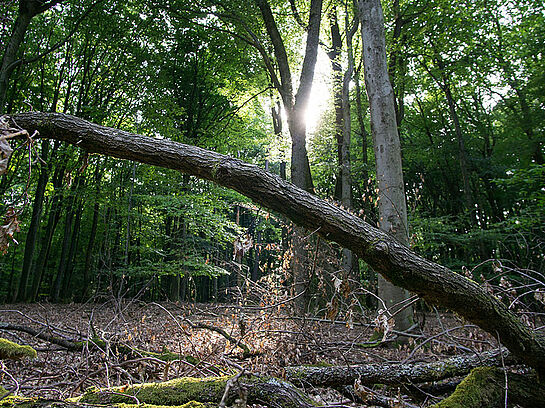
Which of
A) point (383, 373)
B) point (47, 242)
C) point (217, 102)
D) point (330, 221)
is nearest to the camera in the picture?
point (330, 221)

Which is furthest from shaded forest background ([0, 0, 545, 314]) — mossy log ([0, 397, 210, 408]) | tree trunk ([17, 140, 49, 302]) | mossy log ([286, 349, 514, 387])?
mossy log ([0, 397, 210, 408])

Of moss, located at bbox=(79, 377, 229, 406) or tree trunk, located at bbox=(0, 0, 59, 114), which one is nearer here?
moss, located at bbox=(79, 377, 229, 406)

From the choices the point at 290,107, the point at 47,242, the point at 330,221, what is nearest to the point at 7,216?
the point at 330,221

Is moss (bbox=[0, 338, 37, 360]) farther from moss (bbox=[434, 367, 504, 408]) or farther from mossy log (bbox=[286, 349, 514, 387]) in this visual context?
moss (bbox=[434, 367, 504, 408])

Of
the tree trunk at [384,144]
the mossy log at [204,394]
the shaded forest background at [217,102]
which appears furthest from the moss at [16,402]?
the shaded forest background at [217,102]

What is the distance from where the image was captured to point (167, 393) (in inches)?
100

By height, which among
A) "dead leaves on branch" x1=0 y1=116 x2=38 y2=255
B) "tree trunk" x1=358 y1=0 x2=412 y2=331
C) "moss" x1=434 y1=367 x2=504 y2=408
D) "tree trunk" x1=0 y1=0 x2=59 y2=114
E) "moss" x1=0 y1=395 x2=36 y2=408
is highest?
"tree trunk" x1=0 y1=0 x2=59 y2=114

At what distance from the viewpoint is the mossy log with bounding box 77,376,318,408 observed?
245cm

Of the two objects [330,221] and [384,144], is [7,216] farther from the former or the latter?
[384,144]

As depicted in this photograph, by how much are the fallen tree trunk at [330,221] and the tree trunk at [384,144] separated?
10.4 feet

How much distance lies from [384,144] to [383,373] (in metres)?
4.13

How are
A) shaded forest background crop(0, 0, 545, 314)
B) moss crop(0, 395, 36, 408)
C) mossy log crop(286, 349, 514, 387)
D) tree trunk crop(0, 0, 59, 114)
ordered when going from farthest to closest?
shaded forest background crop(0, 0, 545, 314), tree trunk crop(0, 0, 59, 114), mossy log crop(286, 349, 514, 387), moss crop(0, 395, 36, 408)

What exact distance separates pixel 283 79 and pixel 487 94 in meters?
14.5

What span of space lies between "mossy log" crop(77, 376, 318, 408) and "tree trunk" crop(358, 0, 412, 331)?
4057 millimetres
